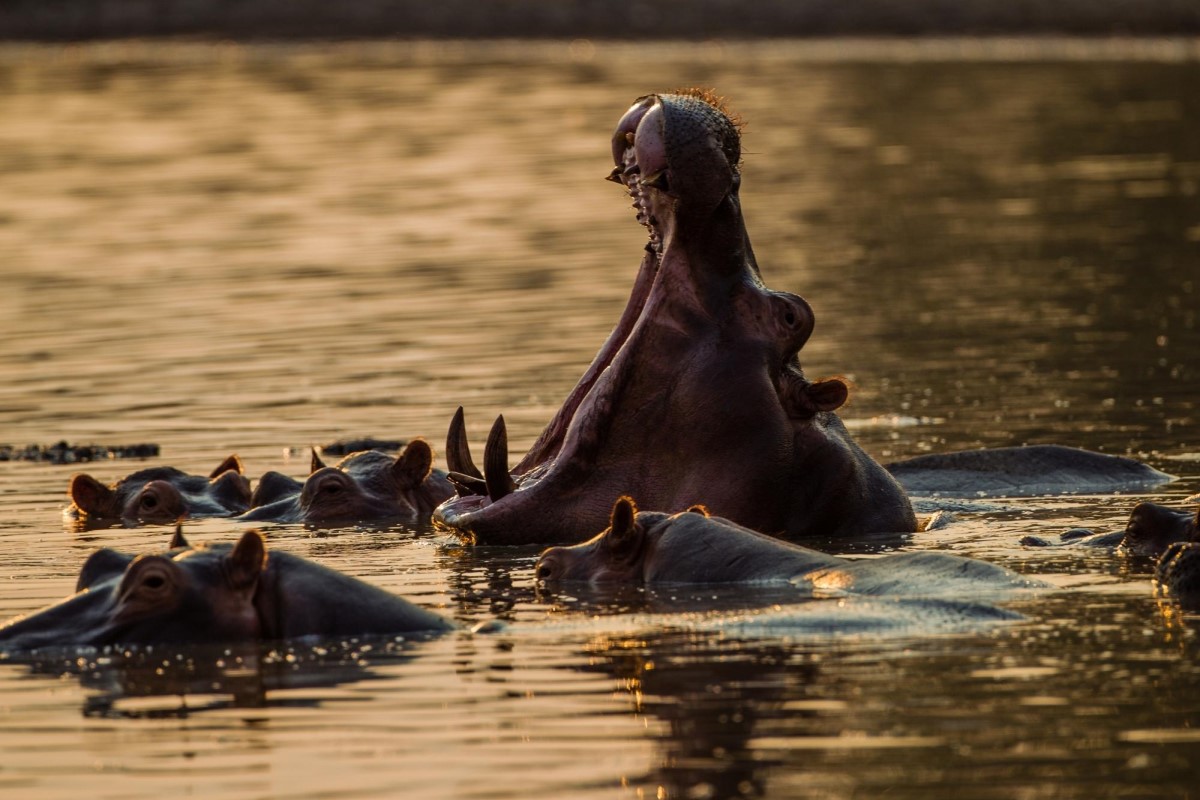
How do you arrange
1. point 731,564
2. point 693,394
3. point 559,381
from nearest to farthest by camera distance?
1. point 731,564
2. point 693,394
3. point 559,381

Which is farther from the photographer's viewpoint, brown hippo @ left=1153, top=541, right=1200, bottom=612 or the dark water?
brown hippo @ left=1153, top=541, right=1200, bottom=612

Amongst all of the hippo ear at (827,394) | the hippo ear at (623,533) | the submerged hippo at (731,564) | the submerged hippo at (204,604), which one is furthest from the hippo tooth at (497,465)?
the submerged hippo at (204,604)

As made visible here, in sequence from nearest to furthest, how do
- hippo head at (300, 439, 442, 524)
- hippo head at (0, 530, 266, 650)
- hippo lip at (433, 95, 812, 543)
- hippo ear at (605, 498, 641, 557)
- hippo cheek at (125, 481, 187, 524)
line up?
hippo head at (0, 530, 266, 650)
hippo ear at (605, 498, 641, 557)
hippo lip at (433, 95, 812, 543)
hippo head at (300, 439, 442, 524)
hippo cheek at (125, 481, 187, 524)

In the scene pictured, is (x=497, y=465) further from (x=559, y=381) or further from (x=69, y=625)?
(x=559, y=381)

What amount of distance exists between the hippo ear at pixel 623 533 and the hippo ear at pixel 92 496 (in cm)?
285

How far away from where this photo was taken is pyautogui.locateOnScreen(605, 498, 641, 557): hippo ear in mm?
7680

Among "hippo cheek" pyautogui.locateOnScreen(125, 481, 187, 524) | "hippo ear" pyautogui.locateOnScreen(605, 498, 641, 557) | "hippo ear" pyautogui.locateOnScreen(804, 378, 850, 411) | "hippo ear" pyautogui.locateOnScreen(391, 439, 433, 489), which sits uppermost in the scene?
"hippo ear" pyautogui.locateOnScreen(804, 378, 850, 411)

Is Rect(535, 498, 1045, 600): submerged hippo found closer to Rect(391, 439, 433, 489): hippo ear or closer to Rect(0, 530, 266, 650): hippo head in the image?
Rect(0, 530, 266, 650): hippo head

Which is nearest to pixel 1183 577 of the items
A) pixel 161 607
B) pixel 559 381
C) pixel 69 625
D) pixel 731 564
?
pixel 731 564

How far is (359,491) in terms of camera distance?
984cm

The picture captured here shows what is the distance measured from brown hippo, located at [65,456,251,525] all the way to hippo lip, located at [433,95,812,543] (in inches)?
64.7

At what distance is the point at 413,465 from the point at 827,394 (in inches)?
81.4

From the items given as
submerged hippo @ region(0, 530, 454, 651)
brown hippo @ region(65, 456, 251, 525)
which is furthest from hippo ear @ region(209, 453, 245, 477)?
submerged hippo @ region(0, 530, 454, 651)

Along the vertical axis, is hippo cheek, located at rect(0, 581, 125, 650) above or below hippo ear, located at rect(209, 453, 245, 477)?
below
